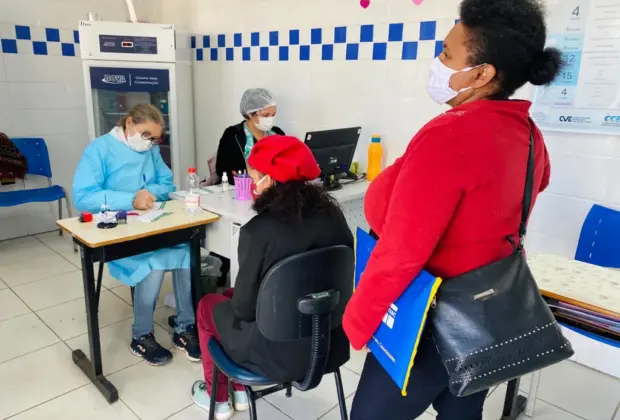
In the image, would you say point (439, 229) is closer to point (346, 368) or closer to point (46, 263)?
point (346, 368)

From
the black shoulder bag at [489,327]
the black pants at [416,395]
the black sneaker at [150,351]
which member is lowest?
the black sneaker at [150,351]

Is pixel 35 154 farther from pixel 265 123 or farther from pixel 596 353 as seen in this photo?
pixel 596 353

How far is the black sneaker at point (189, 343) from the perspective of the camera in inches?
89.5

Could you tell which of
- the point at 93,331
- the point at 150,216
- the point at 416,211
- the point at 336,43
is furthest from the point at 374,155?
the point at 416,211

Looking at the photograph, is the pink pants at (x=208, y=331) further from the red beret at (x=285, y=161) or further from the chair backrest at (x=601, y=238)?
the chair backrest at (x=601, y=238)

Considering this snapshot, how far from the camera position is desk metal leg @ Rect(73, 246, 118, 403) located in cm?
188

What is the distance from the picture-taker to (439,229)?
871 millimetres

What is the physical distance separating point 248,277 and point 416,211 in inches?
26.4

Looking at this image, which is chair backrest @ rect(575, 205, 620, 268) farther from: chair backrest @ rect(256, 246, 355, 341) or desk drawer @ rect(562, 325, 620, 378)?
chair backrest @ rect(256, 246, 355, 341)

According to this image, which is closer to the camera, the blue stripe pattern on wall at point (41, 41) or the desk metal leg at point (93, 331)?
the desk metal leg at point (93, 331)

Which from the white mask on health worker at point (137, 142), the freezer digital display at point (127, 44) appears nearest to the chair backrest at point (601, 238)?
the white mask on health worker at point (137, 142)

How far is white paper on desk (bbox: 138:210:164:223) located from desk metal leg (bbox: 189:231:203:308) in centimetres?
20

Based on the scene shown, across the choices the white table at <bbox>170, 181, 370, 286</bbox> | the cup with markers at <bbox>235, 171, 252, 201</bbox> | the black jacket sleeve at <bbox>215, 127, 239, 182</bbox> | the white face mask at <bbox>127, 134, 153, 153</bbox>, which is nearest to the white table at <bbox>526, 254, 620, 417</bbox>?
the white table at <bbox>170, 181, 370, 286</bbox>

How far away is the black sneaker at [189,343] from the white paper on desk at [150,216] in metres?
0.65
